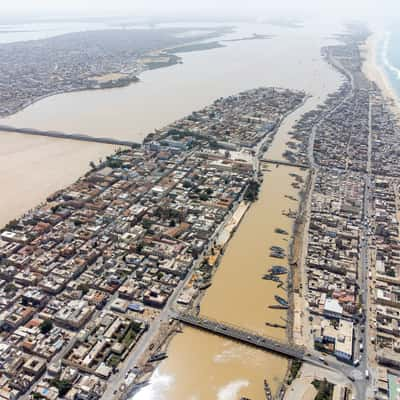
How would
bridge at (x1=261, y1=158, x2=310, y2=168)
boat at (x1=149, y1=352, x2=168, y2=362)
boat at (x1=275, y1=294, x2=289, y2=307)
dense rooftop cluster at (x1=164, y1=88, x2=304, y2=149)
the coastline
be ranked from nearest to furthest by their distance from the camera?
boat at (x1=149, y1=352, x2=168, y2=362), boat at (x1=275, y1=294, x2=289, y2=307), bridge at (x1=261, y1=158, x2=310, y2=168), dense rooftop cluster at (x1=164, y1=88, x2=304, y2=149), the coastline

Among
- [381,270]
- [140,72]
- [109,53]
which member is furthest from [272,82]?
[381,270]

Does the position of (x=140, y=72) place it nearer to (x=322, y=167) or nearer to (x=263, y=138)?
(x=263, y=138)

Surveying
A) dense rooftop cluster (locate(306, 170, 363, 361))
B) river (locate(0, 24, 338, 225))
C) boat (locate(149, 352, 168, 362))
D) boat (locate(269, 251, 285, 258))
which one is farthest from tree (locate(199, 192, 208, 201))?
boat (locate(149, 352, 168, 362))

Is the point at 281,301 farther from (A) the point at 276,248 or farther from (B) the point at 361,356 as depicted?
(A) the point at 276,248

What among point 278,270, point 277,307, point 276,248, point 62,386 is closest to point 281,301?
point 277,307

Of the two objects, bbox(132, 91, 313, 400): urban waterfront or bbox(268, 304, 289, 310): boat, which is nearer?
bbox(132, 91, 313, 400): urban waterfront

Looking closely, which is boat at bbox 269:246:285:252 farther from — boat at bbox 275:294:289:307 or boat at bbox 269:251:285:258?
boat at bbox 275:294:289:307
